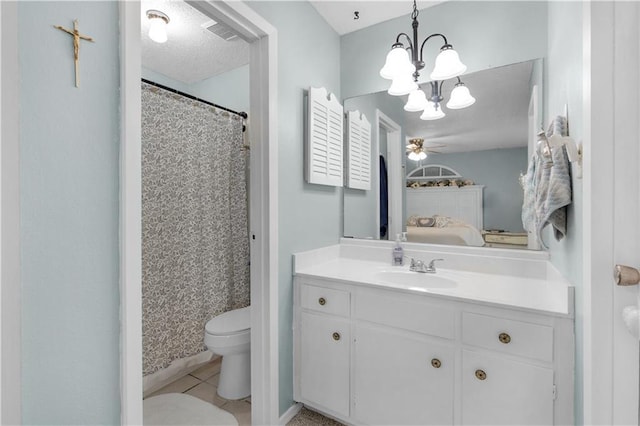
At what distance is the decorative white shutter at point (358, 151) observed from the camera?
216 cm

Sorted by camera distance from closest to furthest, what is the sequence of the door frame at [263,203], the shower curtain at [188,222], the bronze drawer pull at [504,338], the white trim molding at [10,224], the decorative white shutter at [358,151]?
1. the white trim molding at [10,224]
2. the bronze drawer pull at [504,338]
3. the door frame at [263,203]
4. the shower curtain at [188,222]
5. the decorative white shutter at [358,151]

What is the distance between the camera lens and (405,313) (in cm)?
140

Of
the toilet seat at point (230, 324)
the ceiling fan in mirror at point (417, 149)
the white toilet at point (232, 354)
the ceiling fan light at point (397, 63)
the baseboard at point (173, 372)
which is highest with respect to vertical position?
the ceiling fan light at point (397, 63)

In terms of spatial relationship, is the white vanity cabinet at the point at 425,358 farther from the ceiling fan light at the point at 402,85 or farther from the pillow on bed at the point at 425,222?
the ceiling fan light at the point at 402,85

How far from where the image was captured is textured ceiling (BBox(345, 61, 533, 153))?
5.50 ft

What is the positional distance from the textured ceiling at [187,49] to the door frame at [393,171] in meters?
1.29

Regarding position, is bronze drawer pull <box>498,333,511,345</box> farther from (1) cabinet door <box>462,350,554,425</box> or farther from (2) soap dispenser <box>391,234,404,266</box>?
(2) soap dispenser <box>391,234,404,266</box>

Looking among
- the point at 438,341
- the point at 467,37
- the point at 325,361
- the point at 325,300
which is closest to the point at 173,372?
the point at 325,361

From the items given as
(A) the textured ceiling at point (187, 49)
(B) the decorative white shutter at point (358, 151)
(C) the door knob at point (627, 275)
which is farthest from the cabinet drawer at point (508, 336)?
(A) the textured ceiling at point (187, 49)

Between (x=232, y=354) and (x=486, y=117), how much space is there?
2147 mm

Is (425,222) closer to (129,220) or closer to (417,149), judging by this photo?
(417,149)

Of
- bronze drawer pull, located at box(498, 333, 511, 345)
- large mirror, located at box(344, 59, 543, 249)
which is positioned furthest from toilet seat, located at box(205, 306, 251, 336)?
bronze drawer pull, located at box(498, 333, 511, 345)

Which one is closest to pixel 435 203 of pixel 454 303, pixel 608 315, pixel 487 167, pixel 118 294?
pixel 487 167

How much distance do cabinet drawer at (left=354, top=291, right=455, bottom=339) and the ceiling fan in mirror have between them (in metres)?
0.99
